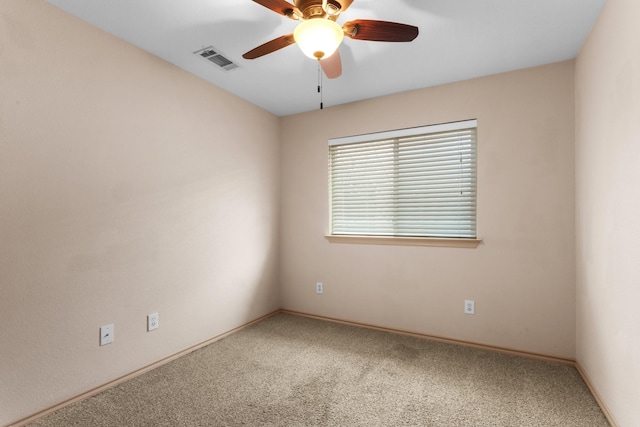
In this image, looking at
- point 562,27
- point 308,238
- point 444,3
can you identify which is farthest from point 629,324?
point 308,238

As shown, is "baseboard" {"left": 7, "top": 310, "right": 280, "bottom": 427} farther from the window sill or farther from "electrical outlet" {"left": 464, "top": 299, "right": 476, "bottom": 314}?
"electrical outlet" {"left": 464, "top": 299, "right": 476, "bottom": 314}

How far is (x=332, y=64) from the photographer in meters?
1.91

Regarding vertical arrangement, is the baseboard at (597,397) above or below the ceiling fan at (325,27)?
below

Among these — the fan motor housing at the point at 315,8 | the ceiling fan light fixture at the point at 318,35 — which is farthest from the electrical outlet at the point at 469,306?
the fan motor housing at the point at 315,8

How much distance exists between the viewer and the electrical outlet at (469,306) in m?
2.75

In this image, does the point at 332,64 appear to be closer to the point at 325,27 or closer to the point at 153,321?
the point at 325,27

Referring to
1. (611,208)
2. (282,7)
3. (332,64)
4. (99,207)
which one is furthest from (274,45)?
(611,208)

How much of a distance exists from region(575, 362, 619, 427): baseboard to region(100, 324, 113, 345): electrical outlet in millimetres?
2932

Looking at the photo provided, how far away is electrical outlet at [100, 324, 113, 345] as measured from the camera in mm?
2055

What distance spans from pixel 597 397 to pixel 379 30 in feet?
7.99

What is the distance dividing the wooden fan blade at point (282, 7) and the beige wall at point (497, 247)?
5.85ft

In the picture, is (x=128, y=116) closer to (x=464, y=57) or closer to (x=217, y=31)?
(x=217, y=31)

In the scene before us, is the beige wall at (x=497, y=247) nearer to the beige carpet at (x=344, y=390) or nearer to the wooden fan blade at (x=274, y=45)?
the beige carpet at (x=344, y=390)

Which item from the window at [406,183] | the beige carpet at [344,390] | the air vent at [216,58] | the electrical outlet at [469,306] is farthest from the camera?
the window at [406,183]
